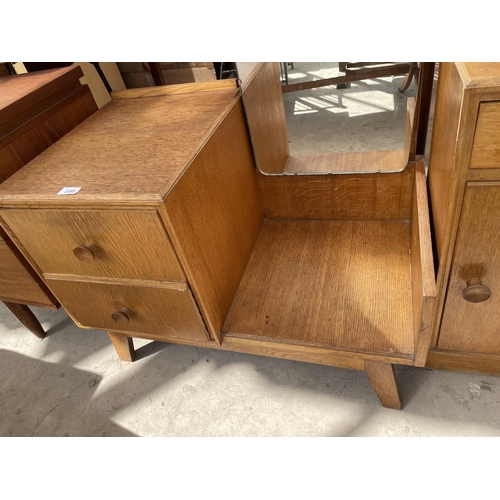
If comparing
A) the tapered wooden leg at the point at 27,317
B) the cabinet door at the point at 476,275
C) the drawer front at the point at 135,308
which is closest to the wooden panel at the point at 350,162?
the cabinet door at the point at 476,275

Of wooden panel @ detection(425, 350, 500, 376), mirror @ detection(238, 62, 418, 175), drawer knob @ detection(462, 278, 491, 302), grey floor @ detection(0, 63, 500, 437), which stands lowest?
grey floor @ detection(0, 63, 500, 437)

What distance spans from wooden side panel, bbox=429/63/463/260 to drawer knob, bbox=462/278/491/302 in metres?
0.07

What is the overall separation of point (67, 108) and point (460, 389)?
112 centimetres

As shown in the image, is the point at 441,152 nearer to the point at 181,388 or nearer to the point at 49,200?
the point at 49,200

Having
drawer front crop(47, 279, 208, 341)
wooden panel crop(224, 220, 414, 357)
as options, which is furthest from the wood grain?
drawer front crop(47, 279, 208, 341)

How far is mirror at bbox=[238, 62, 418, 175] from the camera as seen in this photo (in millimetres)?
874

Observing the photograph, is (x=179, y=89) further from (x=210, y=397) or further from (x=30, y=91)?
(x=210, y=397)

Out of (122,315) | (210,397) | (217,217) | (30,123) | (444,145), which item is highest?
(30,123)

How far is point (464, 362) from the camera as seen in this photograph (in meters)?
0.81

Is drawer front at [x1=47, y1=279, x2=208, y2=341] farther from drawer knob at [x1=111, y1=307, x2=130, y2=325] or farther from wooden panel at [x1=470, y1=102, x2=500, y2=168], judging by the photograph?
wooden panel at [x1=470, y1=102, x2=500, y2=168]

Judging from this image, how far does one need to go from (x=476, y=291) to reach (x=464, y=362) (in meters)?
0.27

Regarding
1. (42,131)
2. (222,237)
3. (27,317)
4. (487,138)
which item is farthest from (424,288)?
(27,317)

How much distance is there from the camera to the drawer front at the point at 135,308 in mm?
774

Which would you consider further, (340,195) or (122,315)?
(340,195)
